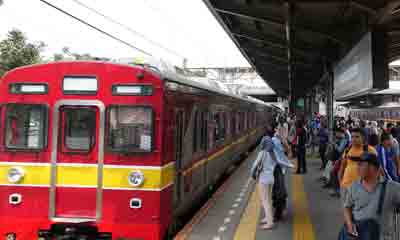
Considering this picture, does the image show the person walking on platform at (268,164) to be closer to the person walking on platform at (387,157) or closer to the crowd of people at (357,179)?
the crowd of people at (357,179)

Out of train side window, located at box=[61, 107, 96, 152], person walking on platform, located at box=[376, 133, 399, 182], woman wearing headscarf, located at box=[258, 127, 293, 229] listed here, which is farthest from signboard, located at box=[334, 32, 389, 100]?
train side window, located at box=[61, 107, 96, 152]

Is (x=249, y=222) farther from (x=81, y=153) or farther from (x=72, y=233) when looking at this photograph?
(x=81, y=153)

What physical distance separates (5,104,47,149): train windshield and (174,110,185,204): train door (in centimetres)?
195

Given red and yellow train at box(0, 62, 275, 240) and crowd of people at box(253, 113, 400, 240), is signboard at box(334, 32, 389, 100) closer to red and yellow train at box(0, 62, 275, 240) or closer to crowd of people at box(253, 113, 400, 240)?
crowd of people at box(253, 113, 400, 240)

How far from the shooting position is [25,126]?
730 centimetres

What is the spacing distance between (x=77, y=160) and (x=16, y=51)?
31.2 m

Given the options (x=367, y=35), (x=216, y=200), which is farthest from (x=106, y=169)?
(x=367, y=35)

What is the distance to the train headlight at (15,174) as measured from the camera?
282 inches

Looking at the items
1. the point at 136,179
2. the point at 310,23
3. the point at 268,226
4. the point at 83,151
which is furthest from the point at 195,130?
the point at 310,23

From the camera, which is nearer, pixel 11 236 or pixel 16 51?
pixel 11 236

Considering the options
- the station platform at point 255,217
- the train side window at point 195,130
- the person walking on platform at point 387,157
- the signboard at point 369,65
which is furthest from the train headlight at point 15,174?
the signboard at point 369,65

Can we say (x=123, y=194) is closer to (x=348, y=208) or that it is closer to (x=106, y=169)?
(x=106, y=169)

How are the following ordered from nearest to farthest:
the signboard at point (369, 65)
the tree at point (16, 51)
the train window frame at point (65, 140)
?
1. the train window frame at point (65, 140)
2. the signboard at point (369, 65)
3. the tree at point (16, 51)

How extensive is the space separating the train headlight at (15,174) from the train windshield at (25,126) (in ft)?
0.98
